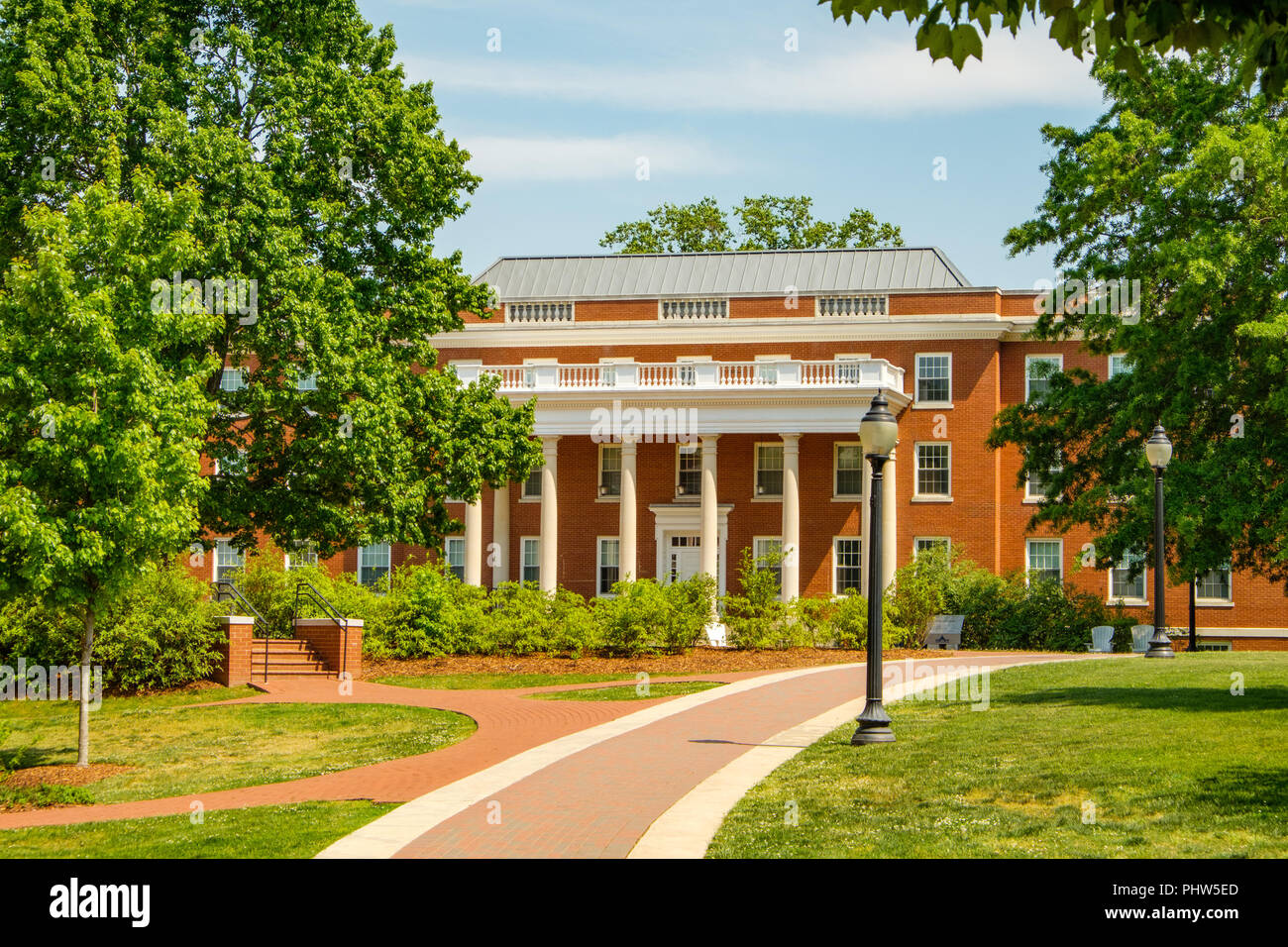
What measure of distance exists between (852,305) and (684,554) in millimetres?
10386

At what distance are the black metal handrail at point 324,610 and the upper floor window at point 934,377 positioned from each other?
22.2 meters

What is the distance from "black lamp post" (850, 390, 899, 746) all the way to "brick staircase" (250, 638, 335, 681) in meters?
15.1

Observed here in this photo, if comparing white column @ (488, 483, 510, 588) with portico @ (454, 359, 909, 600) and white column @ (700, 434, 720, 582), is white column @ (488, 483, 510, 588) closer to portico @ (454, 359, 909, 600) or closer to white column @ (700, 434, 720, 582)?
portico @ (454, 359, 909, 600)

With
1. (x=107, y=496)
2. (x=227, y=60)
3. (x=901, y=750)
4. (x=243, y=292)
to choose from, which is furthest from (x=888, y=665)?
(x=227, y=60)

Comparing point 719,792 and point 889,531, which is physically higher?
point 889,531

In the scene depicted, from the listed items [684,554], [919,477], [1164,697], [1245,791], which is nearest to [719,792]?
[1245,791]

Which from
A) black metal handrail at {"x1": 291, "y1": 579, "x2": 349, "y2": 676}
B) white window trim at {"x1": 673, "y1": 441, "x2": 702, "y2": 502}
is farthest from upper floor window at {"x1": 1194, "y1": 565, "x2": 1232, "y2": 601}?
black metal handrail at {"x1": 291, "y1": 579, "x2": 349, "y2": 676}

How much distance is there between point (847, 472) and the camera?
4306 cm

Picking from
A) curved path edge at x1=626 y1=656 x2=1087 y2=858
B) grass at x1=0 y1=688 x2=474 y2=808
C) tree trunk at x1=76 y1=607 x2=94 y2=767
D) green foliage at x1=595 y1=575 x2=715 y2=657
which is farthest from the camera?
green foliage at x1=595 y1=575 x2=715 y2=657

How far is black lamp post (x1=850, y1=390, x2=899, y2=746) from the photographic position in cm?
1517

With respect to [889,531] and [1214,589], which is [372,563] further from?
[1214,589]

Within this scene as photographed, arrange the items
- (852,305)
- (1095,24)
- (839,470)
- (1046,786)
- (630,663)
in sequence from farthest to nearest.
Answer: (852,305), (839,470), (630,663), (1046,786), (1095,24)

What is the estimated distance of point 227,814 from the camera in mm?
12875

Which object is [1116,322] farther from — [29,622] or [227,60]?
[29,622]
